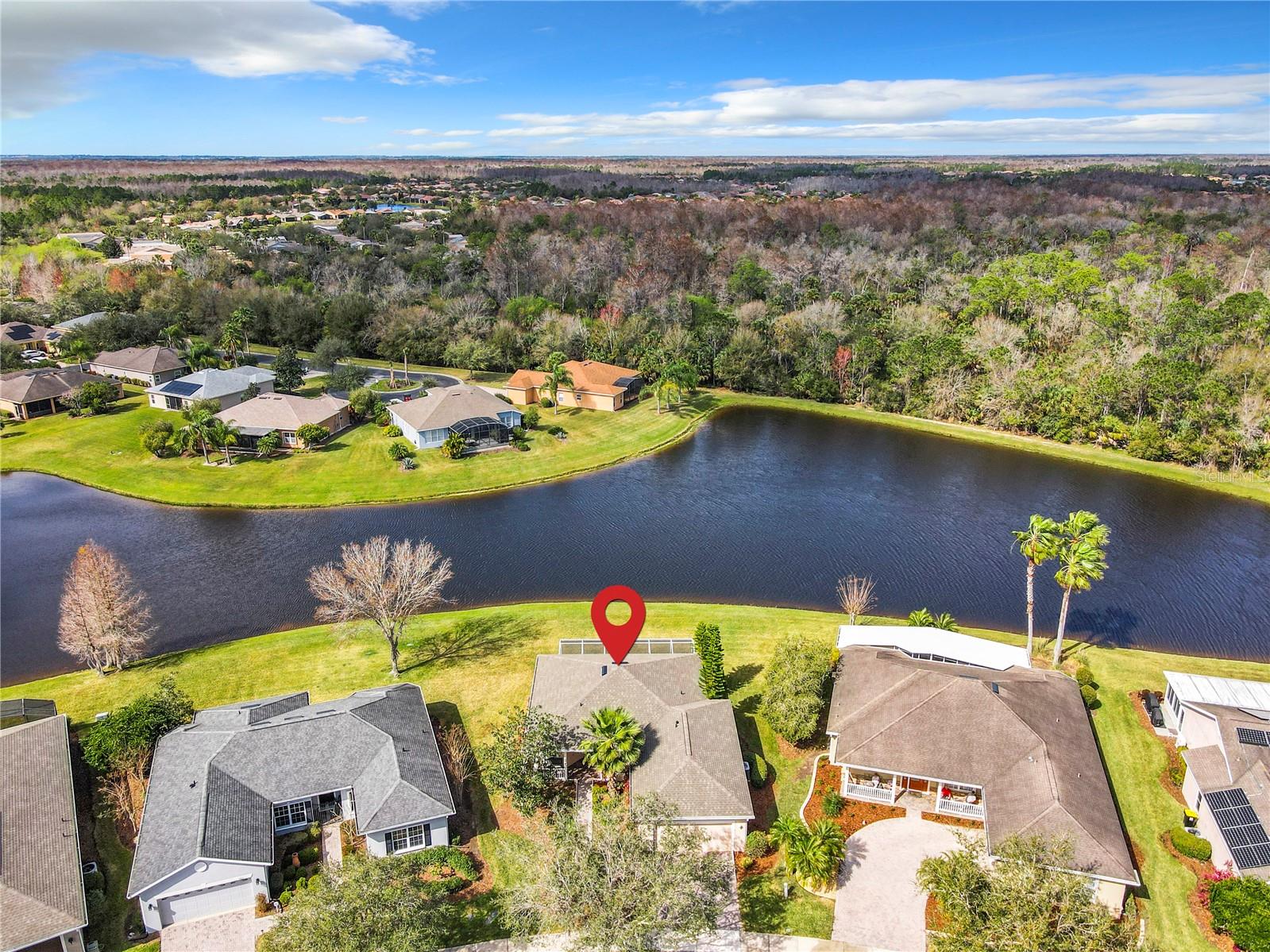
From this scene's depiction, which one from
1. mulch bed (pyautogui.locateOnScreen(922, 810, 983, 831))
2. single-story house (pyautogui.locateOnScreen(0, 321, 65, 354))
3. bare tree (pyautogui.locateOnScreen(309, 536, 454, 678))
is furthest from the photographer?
single-story house (pyautogui.locateOnScreen(0, 321, 65, 354))

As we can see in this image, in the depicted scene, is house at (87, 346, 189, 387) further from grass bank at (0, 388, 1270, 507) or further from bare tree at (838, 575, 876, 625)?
bare tree at (838, 575, 876, 625)

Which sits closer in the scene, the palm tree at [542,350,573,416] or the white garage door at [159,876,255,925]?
the white garage door at [159,876,255,925]

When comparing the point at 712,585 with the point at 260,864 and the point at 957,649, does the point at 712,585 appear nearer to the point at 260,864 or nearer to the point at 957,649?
the point at 957,649

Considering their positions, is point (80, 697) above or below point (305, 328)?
below

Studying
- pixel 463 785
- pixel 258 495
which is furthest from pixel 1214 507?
pixel 258 495

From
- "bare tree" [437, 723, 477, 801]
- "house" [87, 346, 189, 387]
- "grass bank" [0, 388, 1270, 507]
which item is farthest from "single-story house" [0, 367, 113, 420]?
"bare tree" [437, 723, 477, 801]

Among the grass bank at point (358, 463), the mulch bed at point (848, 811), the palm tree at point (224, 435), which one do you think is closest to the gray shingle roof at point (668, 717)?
the mulch bed at point (848, 811)
